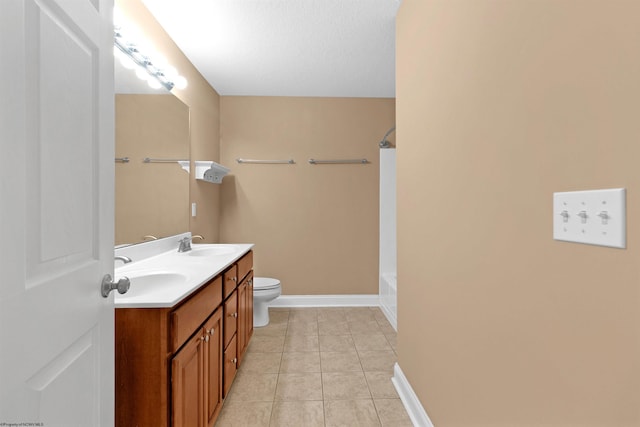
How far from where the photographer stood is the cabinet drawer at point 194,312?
1.23 metres

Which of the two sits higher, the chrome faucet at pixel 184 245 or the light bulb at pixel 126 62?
the light bulb at pixel 126 62

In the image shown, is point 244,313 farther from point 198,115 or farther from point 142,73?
point 198,115

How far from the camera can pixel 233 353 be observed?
210cm

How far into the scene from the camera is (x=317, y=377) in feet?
7.57

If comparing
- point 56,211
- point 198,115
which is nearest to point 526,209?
point 56,211

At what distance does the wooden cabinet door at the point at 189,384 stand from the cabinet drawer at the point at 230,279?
43 centimetres

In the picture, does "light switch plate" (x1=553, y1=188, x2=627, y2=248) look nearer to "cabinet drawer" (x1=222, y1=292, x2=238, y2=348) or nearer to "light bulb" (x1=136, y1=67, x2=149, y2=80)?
"cabinet drawer" (x1=222, y1=292, x2=238, y2=348)

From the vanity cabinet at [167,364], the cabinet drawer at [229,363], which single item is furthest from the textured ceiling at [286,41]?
the cabinet drawer at [229,363]

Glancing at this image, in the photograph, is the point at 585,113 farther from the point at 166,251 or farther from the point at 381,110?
the point at 381,110

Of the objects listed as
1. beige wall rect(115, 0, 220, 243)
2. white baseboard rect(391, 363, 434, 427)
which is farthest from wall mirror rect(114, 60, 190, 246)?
white baseboard rect(391, 363, 434, 427)

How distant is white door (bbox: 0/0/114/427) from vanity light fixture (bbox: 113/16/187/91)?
3.24ft

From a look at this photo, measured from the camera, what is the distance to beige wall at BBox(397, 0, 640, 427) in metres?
0.62

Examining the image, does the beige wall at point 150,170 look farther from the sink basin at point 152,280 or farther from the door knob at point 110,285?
the door knob at point 110,285

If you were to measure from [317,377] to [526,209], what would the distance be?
6.29ft
